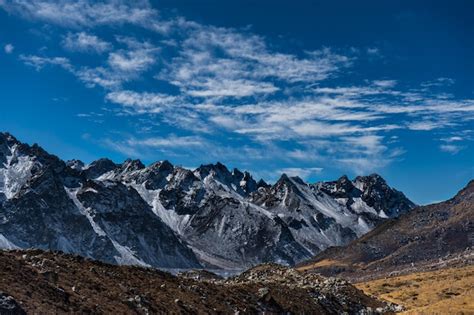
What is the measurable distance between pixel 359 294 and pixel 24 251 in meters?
43.7

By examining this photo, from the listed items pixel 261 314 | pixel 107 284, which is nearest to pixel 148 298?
pixel 107 284

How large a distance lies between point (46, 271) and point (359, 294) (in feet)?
147

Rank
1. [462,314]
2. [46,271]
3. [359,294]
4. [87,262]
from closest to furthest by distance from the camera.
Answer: [46,271]
[87,262]
[462,314]
[359,294]

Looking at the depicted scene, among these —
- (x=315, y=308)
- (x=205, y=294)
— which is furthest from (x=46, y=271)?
(x=315, y=308)

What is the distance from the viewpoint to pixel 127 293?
131ft

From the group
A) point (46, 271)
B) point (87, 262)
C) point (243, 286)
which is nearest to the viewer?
point (46, 271)

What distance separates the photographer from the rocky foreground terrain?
32656mm

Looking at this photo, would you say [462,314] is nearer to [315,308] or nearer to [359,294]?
[315,308]

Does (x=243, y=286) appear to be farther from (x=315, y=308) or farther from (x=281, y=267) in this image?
(x=281, y=267)

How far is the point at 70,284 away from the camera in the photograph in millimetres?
36656

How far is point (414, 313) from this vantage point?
49.9m

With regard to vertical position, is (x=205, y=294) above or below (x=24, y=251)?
below

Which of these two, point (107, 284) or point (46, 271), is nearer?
point (46, 271)

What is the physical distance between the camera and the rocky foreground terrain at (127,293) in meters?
32.7
